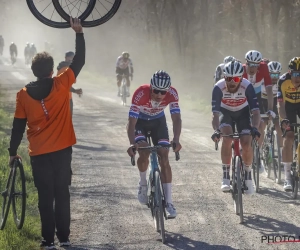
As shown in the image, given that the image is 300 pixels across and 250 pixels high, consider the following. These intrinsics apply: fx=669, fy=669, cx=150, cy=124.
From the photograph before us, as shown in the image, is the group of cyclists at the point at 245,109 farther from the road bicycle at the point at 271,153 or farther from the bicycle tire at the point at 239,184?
the road bicycle at the point at 271,153

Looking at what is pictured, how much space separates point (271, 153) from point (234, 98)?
2669 millimetres

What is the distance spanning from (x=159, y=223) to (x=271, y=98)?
4.27m

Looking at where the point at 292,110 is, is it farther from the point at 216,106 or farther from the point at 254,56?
the point at 216,106

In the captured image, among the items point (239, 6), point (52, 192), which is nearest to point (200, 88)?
point (239, 6)

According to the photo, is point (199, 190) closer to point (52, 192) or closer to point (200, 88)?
point (52, 192)

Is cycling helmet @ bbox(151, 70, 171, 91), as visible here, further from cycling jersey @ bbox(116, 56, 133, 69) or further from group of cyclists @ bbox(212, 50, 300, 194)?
cycling jersey @ bbox(116, 56, 133, 69)

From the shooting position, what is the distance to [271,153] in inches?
470

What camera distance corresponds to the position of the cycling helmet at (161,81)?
8031 mm

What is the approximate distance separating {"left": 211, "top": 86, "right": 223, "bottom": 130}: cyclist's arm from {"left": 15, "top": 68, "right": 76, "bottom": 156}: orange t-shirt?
2.69 meters

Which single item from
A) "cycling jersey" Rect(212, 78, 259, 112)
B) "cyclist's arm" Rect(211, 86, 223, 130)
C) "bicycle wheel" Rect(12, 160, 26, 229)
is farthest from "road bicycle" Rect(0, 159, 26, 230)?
"cycling jersey" Rect(212, 78, 259, 112)

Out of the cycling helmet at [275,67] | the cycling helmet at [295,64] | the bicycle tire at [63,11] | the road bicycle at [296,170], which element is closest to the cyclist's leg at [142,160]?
the bicycle tire at [63,11]

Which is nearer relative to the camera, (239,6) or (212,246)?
(212,246)

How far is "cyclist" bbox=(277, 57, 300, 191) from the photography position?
10273mm

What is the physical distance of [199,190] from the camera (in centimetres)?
1070
